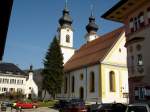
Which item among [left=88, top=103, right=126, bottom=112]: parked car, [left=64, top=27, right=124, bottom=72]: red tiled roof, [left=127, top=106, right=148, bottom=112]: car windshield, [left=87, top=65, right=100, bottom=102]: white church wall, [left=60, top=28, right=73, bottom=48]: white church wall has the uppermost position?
[left=60, top=28, right=73, bottom=48]: white church wall

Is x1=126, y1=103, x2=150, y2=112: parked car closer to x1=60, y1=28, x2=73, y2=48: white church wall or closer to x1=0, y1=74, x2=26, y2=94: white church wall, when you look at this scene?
x1=60, y1=28, x2=73, y2=48: white church wall

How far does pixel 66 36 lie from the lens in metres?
73.9

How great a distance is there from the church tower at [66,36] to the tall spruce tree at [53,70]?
8.24m

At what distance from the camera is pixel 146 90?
22734 mm

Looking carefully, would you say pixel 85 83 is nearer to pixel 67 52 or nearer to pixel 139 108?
pixel 67 52

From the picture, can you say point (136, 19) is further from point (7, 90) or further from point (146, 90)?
point (7, 90)

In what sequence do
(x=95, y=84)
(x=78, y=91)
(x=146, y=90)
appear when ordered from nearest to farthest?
(x=146, y=90) < (x=95, y=84) < (x=78, y=91)

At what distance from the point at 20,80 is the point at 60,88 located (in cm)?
2371

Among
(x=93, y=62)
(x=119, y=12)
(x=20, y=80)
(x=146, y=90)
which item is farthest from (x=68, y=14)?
(x=146, y=90)

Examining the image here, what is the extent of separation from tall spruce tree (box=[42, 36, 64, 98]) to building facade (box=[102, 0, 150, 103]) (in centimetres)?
3538

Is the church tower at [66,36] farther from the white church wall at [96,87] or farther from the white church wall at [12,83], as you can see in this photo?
the white church wall at [96,87]

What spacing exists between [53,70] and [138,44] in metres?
38.4

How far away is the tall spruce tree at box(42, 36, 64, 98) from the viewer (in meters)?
59.8

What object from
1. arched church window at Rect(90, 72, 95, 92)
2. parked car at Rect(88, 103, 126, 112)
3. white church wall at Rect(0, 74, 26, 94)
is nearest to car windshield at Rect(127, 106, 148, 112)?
parked car at Rect(88, 103, 126, 112)
